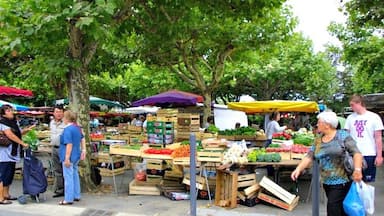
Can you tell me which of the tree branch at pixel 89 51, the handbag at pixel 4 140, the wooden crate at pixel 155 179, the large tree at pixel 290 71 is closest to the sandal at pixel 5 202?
the handbag at pixel 4 140

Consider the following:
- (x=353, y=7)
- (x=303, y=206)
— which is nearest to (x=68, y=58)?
(x=303, y=206)

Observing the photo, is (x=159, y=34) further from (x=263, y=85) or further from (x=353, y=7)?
(x=263, y=85)

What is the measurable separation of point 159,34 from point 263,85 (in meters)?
19.9

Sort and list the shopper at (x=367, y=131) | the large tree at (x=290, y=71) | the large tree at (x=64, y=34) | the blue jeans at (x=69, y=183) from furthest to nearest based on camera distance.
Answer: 1. the large tree at (x=290, y=71)
2. the blue jeans at (x=69, y=183)
3. the large tree at (x=64, y=34)
4. the shopper at (x=367, y=131)

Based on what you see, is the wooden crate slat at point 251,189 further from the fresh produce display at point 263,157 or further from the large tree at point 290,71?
the large tree at point 290,71

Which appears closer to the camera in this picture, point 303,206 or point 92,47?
point 303,206

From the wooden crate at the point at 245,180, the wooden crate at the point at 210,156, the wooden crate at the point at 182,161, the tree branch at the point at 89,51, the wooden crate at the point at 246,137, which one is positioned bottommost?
the wooden crate at the point at 245,180

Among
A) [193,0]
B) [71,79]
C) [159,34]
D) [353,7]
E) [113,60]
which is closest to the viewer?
[71,79]

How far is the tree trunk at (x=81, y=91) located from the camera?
843cm

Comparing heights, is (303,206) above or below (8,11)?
below

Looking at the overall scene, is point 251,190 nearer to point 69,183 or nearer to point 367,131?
point 367,131

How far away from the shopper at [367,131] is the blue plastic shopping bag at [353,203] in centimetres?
206

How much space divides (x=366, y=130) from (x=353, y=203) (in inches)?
90.8

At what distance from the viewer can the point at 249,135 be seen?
39.0 ft
